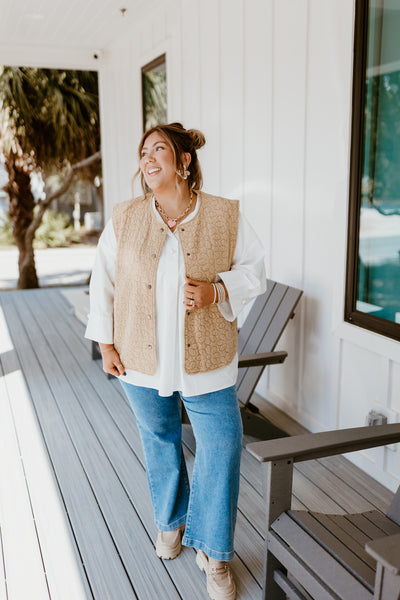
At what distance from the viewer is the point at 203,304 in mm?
1814

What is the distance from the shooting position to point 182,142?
193cm

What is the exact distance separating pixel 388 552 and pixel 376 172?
194cm

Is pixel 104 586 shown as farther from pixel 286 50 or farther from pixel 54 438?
pixel 286 50

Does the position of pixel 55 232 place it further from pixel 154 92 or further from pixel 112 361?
pixel 112 361

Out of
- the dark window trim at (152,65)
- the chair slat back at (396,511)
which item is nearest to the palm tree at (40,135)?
the dark window trim at (152,65)

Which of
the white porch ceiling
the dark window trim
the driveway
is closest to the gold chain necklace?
the dark window trim

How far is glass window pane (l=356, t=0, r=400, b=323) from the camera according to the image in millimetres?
2617

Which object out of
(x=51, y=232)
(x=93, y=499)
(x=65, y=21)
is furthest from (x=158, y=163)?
(x=51, y=232)

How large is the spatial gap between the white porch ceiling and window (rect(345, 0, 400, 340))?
11.3ft

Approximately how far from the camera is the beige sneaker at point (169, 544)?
2.23m

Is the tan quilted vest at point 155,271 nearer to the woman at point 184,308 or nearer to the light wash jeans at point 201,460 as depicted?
the woman at point 184,308

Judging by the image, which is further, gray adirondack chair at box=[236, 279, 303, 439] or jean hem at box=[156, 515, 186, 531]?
gray adirondack chair at box=[236, 279, 303, 439]

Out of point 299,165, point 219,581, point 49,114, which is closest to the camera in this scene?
point 219,581

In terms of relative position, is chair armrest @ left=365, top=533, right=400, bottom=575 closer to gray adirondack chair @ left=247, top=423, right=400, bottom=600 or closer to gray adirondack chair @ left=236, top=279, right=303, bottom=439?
gray adirondack chair @ left=247, top=423, right=400, bottom=600
